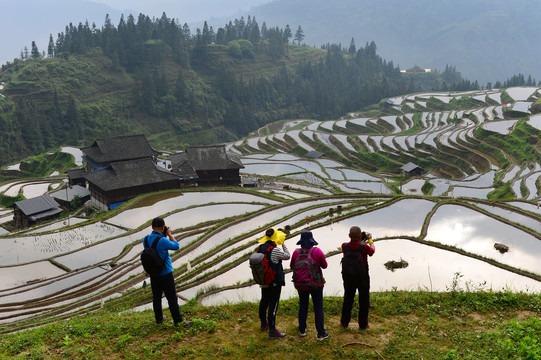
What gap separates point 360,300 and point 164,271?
3333mm

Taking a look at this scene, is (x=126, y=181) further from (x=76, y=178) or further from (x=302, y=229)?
(x=302, y=229)

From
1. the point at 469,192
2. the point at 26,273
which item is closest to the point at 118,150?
the point at 26,273

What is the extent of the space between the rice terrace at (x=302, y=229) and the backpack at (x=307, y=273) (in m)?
3.30

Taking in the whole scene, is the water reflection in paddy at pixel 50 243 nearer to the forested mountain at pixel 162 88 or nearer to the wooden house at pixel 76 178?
the wooden house at pixel 76 178

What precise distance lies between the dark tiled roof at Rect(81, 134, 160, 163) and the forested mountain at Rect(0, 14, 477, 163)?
1122 inches

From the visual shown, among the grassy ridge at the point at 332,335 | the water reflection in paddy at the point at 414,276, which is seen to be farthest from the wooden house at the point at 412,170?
the grassy ridge at the point at 332,335

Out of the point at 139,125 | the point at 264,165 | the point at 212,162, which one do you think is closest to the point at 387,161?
the point at 264,165

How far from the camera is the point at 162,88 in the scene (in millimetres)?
86375

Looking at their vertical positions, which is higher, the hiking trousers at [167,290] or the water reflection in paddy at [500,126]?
the water reflection in paddy at [500,126]

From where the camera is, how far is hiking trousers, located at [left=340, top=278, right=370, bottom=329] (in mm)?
7152

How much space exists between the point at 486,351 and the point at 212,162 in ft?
108

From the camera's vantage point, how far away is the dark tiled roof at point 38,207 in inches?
1242

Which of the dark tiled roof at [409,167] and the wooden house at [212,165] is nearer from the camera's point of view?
the wooden house at [212,165]

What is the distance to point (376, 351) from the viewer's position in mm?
6820
